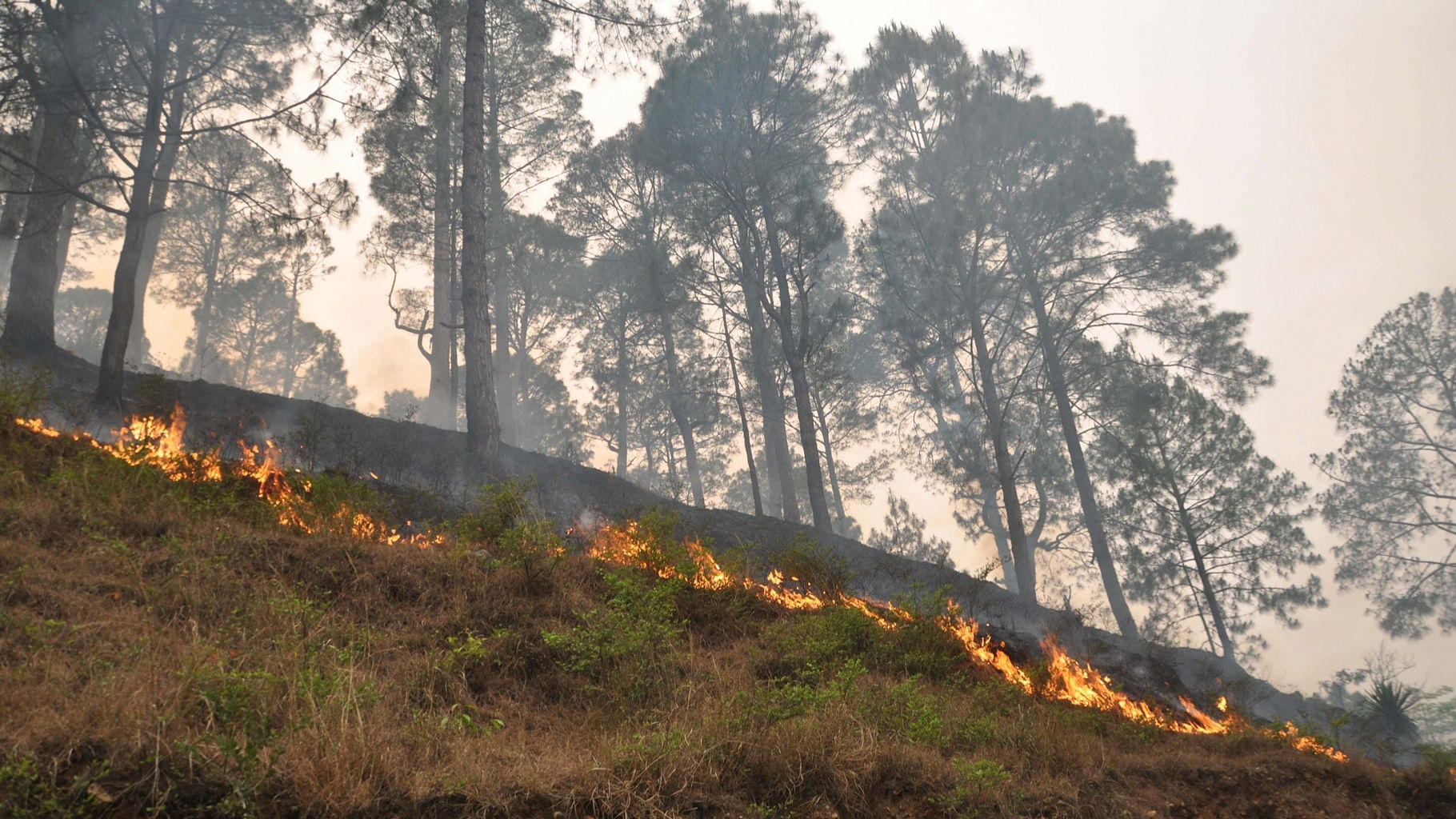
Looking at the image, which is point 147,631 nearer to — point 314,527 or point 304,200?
point 314,527

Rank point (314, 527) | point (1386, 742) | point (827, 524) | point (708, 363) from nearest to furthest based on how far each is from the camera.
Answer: point (314, 527) → point (1386, 742) → point (827, 524) → point (708, 363)

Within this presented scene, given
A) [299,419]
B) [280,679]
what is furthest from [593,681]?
[299,419]

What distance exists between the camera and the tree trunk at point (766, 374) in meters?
17.7

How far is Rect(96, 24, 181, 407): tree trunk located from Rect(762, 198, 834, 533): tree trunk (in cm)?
1083

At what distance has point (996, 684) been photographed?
711cm

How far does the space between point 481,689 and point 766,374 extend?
1530 cm

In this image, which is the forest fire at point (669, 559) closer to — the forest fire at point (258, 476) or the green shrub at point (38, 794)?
the forest fire at point (258, 476)

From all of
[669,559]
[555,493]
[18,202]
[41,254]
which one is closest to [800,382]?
[555,493]

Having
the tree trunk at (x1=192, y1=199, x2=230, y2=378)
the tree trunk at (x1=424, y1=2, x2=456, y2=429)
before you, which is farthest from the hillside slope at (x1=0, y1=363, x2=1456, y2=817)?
the tree trunk at (x1=192, y1=199, x2=230, y2=378)

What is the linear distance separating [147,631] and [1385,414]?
24.8m

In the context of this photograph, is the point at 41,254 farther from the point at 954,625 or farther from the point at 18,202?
the point at 954,625

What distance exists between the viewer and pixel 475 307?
38.6ft

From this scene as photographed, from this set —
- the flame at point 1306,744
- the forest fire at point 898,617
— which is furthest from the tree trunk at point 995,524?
the flame at point 1306,744

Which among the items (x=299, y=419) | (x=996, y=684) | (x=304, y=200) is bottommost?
(x=996, y=684)
